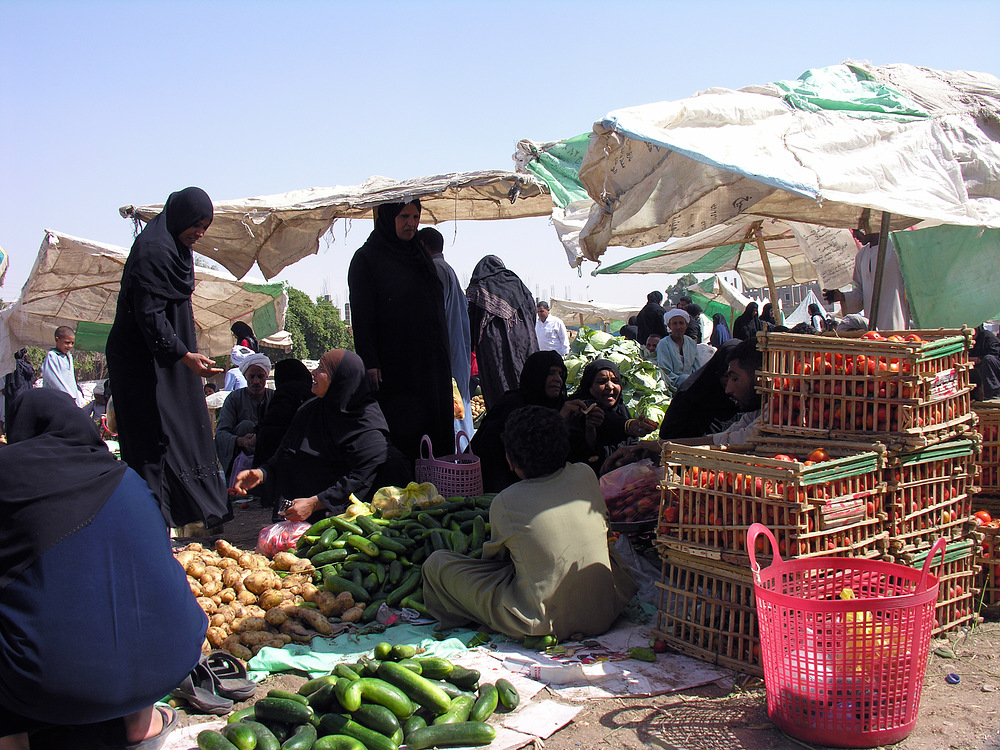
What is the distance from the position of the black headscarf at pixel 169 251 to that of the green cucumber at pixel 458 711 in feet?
10.5

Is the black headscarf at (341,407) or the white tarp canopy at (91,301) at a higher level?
the white tarp canopy at (91,301)

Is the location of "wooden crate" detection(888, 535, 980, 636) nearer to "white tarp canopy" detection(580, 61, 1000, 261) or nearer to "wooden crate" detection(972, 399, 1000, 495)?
"wooden crate" detection(972, 399, 1000, 495)

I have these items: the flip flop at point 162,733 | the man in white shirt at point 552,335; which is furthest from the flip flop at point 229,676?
the man in white shirt at point 552,335

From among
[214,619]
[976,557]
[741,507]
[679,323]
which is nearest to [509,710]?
[741,507]

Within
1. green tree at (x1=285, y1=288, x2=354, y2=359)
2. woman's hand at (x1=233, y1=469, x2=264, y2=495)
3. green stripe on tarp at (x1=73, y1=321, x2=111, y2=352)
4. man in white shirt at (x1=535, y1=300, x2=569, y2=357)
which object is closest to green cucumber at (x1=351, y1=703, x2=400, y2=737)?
woman's hand at (x1=233, y1=469, x2=264, y2=495)

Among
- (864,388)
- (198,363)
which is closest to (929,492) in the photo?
(864,388)

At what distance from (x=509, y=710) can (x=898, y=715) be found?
1.43 metres

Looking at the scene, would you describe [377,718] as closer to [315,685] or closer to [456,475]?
[315,685]

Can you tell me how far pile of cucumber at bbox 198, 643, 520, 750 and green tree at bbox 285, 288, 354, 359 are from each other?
22942 mm

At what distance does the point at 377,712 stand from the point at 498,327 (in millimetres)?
5167

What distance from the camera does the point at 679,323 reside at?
9.66 m

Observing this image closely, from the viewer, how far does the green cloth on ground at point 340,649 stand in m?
3.67

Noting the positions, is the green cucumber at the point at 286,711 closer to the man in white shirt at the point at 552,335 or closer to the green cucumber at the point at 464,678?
the green cucumber at the point at 464,678

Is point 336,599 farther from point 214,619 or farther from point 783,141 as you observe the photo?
point 783,141
